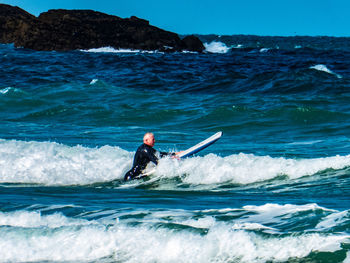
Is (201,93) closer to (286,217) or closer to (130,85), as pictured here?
(130,85)

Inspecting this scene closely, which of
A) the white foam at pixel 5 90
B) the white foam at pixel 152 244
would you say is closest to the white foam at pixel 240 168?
the white foam at pixel 152 244

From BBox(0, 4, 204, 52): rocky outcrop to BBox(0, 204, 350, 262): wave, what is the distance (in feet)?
197

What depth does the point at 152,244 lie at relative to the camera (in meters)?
6.95

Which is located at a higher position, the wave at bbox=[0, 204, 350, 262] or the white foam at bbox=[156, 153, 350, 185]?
the white foam at bbox=[156, 153, 350, 185]

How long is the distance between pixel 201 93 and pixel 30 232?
21.9m

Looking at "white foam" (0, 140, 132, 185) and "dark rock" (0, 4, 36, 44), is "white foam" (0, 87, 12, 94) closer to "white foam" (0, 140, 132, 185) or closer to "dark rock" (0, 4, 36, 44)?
"white foam" (0, 140, 132, 185)

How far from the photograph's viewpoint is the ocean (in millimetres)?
6941

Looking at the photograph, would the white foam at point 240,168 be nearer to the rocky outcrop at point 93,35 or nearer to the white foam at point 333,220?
the white foam at point 333,220

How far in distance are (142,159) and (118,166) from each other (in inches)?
52.4

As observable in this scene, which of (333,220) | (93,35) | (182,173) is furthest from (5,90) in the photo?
(93,35)

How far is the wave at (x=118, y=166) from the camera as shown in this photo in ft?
40.2

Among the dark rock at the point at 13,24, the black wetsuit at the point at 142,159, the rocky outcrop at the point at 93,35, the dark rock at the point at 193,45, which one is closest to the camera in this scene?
the black wetsuit at the point at 142,159

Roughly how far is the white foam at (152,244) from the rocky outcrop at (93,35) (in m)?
60.5

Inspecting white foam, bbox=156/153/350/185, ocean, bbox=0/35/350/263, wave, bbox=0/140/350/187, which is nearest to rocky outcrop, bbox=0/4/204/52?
ocean, bbox=0/35/350/263
